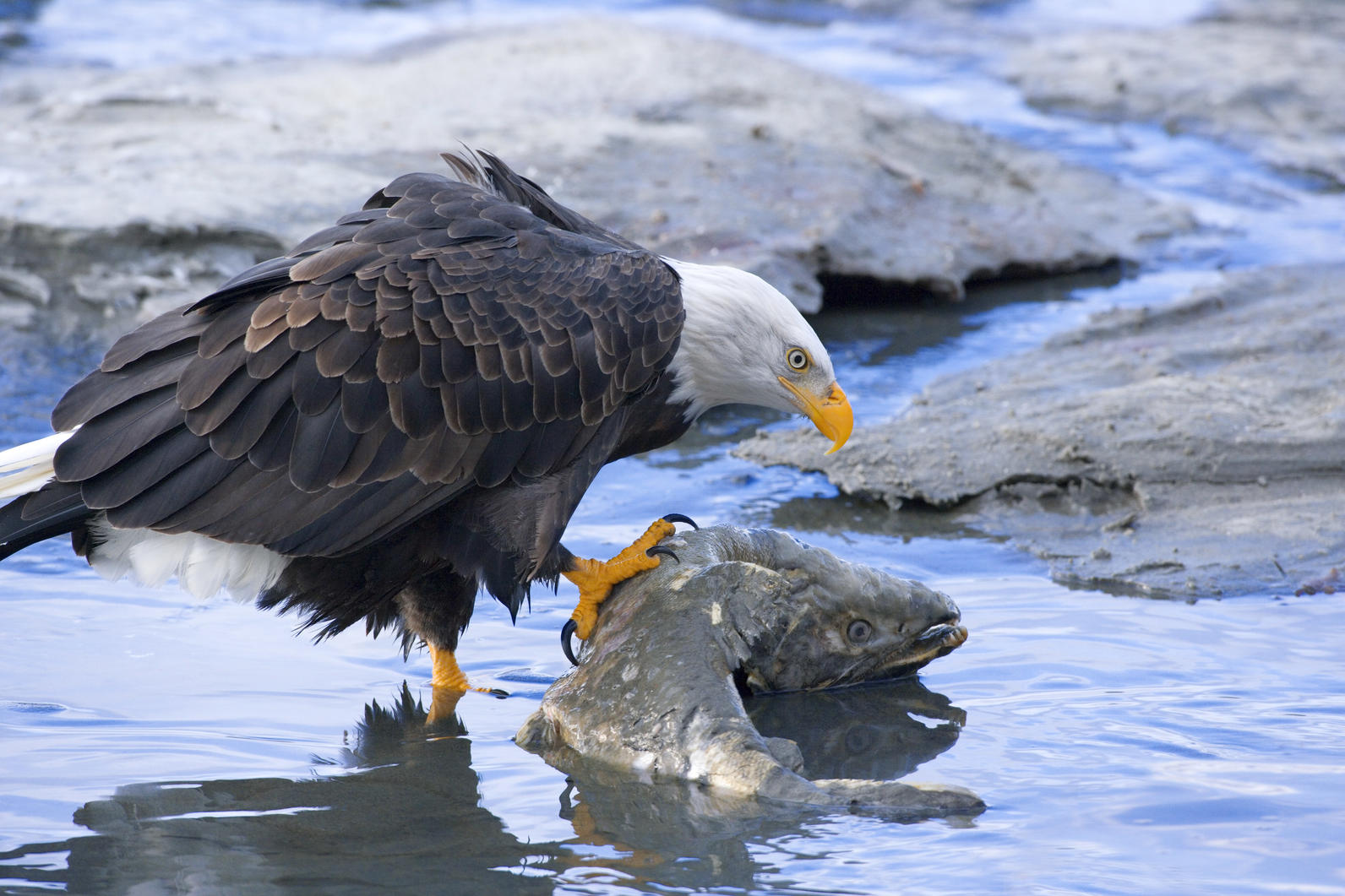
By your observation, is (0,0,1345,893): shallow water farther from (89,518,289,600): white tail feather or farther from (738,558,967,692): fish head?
(89,518,289,600): white tail feather

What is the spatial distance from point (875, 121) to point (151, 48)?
23.6 ft

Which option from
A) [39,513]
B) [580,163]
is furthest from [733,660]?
[580,163]

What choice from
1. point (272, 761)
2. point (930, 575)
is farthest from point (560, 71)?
point (272, 761)

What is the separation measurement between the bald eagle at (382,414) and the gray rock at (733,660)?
8.7 inches

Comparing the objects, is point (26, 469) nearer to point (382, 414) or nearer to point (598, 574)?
point (382, 414)

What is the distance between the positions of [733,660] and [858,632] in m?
0.45

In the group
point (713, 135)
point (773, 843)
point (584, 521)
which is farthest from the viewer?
point (713, 135)

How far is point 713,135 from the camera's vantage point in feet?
29.3

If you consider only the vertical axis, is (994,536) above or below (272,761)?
above

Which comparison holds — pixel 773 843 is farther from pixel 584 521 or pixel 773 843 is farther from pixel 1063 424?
pixel 1063 424

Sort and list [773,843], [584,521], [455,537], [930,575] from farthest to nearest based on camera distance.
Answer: [584,521]
[930,575]
[455,537]
[773,843]

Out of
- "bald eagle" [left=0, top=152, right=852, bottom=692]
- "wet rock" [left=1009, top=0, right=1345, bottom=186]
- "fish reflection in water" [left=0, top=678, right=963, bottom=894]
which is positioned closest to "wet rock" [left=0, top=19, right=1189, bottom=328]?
"wet rock" [left=1009, top=0, right=1345, bottom=186]

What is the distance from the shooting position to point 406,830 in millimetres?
3547

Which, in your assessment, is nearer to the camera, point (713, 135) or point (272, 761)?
point (272, 761)
